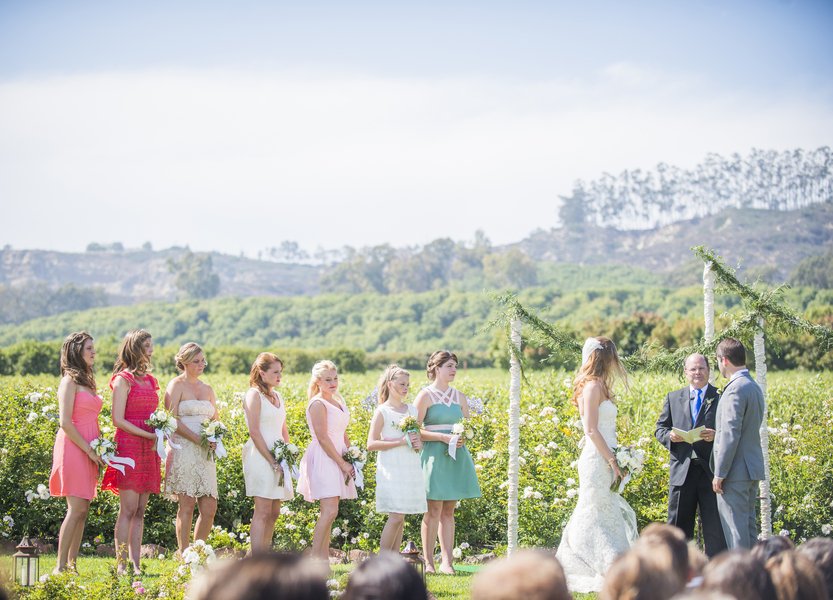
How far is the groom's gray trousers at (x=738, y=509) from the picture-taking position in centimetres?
661

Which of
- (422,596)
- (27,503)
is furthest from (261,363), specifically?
(422,596)

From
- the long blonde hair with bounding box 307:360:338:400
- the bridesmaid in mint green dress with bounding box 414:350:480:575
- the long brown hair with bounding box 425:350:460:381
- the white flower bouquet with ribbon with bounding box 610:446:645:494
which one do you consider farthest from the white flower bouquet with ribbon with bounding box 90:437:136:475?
the white flower bouquet with ribbon with bounding box 610:446:645:494

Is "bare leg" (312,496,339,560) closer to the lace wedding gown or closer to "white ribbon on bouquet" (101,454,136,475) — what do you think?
"white ribbon on bouquet" (101,454,136,475)

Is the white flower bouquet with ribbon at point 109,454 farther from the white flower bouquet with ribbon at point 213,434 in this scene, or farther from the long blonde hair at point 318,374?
the long blonde hair at point 318,374

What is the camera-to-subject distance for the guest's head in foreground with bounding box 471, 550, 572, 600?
103 inches

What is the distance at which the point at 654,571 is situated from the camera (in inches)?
121

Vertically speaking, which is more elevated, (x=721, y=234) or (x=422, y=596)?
(x=721, y=234)

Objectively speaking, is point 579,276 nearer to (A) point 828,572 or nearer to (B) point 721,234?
(B) point 721,234

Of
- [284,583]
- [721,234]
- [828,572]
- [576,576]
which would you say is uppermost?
[721,234]

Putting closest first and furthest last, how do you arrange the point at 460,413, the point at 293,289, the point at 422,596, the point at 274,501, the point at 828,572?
1. the point at 422,596
2. the point at 828,572
3. the point at 274,501
4. the point at 460,413
5. the point at 293,289

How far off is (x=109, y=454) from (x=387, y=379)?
7.14ft

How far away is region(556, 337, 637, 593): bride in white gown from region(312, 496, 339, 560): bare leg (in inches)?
68.8

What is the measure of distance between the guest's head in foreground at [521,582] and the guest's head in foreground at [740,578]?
69cm

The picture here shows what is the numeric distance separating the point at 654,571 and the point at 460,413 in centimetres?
464
